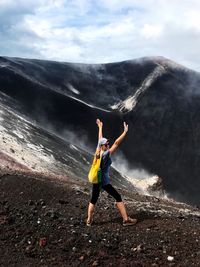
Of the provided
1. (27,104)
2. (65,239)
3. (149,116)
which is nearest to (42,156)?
(65,239)

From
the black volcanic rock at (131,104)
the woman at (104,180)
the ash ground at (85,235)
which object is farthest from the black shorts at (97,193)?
the black volcanic rock at (131,104)

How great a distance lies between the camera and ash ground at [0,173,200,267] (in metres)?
10.7

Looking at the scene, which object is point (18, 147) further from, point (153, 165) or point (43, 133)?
point (153, 165)

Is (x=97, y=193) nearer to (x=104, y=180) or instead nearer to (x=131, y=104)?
(x=104, y=180)

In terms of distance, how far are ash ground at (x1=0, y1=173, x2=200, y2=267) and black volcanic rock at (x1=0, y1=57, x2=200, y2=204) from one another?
113ft

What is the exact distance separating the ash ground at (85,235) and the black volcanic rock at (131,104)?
3450cm

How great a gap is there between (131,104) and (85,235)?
50.9 metres

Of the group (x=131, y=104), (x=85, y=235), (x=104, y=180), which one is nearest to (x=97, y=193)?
(x=104, y=180)

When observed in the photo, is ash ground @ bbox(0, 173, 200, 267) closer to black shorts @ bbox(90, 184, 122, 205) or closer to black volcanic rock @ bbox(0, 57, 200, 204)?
black shorts @ bbox(90, 184, 122, 205)

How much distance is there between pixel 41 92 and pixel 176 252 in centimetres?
4573

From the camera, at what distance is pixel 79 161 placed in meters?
35.2

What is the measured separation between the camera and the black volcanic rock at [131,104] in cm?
5338

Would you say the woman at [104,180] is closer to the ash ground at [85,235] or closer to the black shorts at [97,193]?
the black shorts at [97,193]

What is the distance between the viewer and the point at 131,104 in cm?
6194
